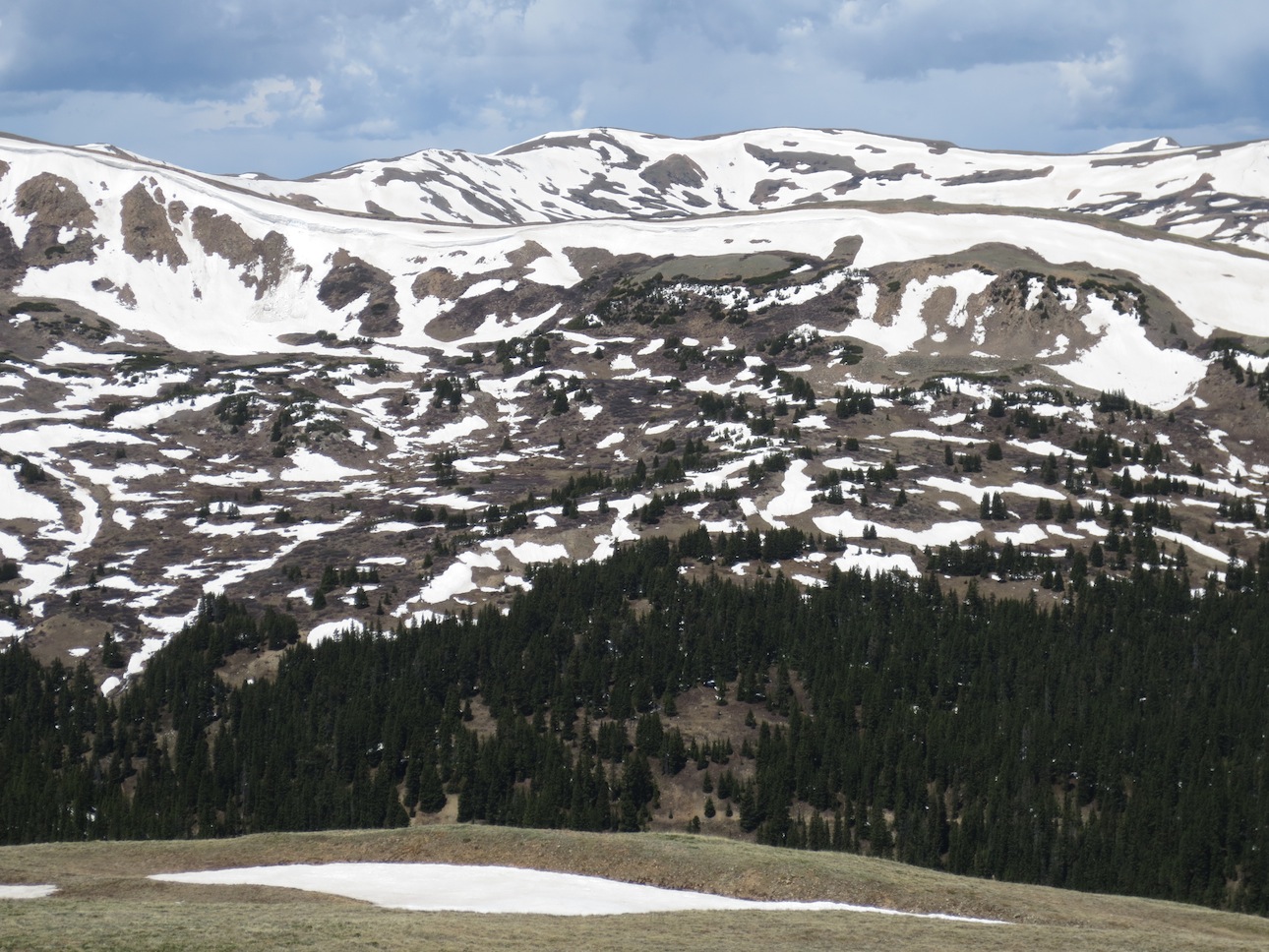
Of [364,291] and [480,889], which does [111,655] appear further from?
[364,291]

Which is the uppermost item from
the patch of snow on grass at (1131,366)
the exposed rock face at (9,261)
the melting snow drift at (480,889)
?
the exposed rock face at (9,261)

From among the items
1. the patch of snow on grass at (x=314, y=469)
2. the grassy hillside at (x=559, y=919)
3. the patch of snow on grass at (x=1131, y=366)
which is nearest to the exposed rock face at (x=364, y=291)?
the patch of snow on grass at (x=314, y=469)

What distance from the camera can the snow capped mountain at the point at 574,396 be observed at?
10688 centimetres

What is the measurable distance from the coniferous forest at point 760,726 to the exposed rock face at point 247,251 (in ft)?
349

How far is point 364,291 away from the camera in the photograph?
7397 inches

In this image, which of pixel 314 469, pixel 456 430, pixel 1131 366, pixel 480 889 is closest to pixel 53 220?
pixel 314 469

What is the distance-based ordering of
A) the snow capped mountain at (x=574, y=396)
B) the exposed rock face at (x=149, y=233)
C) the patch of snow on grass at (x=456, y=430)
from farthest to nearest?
the exposed rock face at (x=149, y=233) → the patch of snow on grass at (x=456, y=430) → the snow capped mountain at (x=574, y=396)

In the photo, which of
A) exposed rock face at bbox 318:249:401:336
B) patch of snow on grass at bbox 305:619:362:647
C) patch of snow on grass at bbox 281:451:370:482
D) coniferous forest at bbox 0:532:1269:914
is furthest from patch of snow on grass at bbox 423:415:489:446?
coniferous forest at bbox 0:532:1269:914

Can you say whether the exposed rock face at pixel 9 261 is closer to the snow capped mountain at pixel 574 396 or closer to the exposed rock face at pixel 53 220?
the snow capped mountain at pixel 574 396

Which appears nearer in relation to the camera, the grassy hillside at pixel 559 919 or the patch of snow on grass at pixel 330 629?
the grassy hillside at pixel 559 919

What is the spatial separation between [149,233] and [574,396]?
86.0m

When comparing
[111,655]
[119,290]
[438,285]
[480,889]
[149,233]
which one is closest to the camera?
[480,889]

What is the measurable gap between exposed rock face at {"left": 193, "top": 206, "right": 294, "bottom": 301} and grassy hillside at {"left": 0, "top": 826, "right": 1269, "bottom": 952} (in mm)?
152734

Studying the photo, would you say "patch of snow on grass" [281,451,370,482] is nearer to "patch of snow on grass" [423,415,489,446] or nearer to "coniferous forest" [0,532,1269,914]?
"patch of snow on grass" [423,415,489,446]
